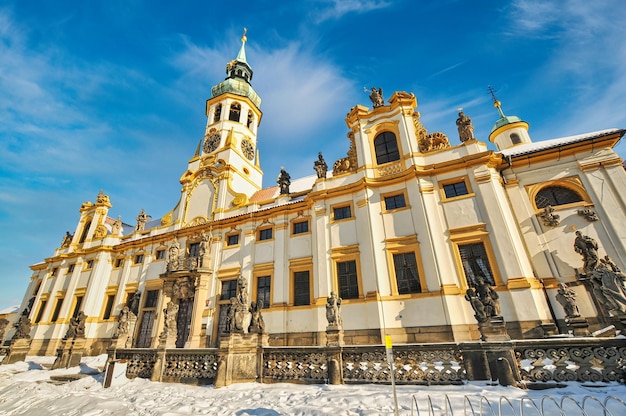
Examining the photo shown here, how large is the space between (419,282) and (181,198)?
2153cm

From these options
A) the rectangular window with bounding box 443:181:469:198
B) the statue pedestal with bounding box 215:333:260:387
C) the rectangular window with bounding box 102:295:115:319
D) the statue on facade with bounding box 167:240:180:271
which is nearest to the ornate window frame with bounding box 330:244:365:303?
the rectangular window with bounding box 443:181:469:198

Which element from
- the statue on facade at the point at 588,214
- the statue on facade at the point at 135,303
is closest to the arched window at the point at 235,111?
the statue on facade at the point at 135,303

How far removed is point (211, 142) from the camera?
2872cm

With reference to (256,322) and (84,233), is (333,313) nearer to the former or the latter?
(256,322)

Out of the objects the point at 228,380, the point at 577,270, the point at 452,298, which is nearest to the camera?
the point at 228,380

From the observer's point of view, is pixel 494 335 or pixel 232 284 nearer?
pixel 494 335

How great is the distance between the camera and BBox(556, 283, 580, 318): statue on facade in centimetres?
1143

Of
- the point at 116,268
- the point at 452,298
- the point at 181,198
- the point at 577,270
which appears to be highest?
the point at 181,198

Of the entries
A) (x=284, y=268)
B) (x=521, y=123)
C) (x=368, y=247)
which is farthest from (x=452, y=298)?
(x=521, y=123)

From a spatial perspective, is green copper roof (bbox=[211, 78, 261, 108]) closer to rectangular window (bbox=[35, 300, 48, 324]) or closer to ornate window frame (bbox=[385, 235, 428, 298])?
ornate window frame (bbox=[385, 235, 428, 298])

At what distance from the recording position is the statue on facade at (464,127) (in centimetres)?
1662

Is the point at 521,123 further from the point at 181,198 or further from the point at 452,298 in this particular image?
the point at 181,198

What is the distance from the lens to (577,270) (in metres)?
12.6

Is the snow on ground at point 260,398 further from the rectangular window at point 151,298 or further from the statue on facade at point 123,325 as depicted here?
the rectangular window at point 151,298
